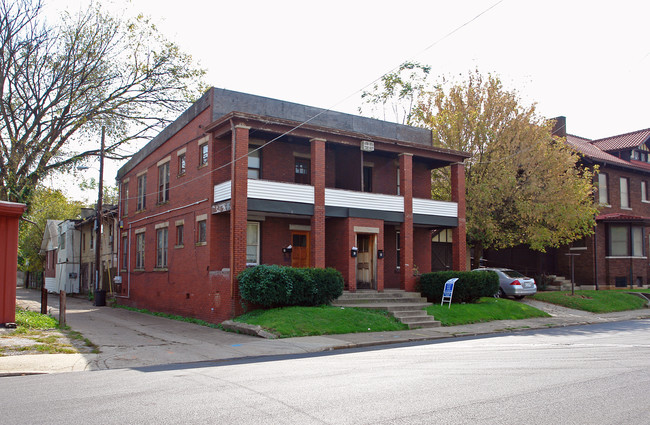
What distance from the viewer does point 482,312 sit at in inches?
821

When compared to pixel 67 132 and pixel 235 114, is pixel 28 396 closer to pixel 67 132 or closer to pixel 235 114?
pixel 235 114

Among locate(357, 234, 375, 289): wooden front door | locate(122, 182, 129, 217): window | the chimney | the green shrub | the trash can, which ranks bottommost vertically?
the trash can

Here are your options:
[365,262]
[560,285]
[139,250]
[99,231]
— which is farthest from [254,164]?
[560,285]

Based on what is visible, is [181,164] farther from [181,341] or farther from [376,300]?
[181,341]

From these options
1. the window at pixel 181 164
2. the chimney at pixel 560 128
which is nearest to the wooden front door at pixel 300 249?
the window at pixel 181 164

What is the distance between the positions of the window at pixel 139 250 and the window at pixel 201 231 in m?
7.55

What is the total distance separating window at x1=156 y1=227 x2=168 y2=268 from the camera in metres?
24.9

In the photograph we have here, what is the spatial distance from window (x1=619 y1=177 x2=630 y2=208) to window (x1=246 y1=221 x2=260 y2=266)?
83.9 feet

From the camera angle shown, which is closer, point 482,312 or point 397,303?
point 397,303

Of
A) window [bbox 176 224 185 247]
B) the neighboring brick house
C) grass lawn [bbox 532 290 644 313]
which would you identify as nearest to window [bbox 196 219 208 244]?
the neighboring brick house

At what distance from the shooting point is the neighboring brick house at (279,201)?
761 inches

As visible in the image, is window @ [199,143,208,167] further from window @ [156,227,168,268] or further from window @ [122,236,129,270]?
window @ [122,236,129,270]

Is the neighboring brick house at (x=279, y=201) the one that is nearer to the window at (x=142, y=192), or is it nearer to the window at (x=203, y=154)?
the window at (x=203, y=154)

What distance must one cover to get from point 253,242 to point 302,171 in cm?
363
